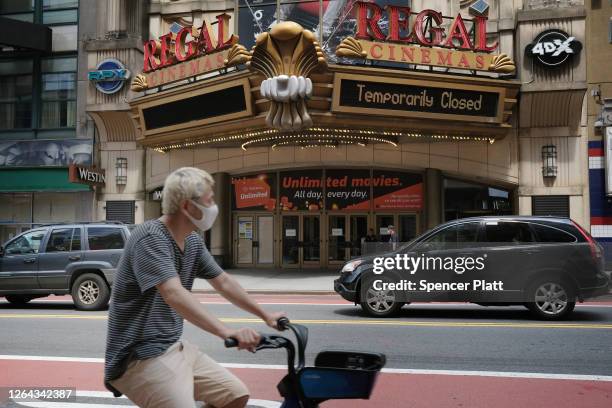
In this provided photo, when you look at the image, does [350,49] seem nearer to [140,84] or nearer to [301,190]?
[140,84]

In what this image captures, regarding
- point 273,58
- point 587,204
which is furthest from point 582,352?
point 587,204

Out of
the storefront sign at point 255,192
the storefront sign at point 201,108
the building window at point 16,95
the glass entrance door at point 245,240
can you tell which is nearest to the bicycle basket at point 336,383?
the storefront sign at point 201,108

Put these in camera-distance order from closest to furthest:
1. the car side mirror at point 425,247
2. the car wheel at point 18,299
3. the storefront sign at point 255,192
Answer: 1. the car side mirror at point 425,247
2. the car wheel at point 18,299
3. the storefront sign at point 255,192

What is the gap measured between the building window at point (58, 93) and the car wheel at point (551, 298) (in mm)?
18616

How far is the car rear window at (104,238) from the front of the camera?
1202cm

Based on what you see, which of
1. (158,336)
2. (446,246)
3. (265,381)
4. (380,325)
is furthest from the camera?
(446,246)

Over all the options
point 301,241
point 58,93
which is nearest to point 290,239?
point 301,241

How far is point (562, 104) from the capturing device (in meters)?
18.5

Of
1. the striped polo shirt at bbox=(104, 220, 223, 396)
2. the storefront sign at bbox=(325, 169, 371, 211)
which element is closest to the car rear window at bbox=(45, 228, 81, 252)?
the striped polo shirt at bbox=(104, 220, 223, 396)

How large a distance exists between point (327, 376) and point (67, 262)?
1048 cm

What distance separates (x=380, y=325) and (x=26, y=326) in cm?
583

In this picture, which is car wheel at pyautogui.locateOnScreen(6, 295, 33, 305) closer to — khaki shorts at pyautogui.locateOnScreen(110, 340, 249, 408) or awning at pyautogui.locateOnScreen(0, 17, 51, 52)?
khaki shorts at pyautogui.locateOnScreen(110, 340, 249, 408)

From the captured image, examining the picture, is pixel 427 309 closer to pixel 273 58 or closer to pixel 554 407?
pixel 554 407

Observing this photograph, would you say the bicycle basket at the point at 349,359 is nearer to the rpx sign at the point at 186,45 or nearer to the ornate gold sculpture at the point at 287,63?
the ornate gold sculpture at the point at 287,63
